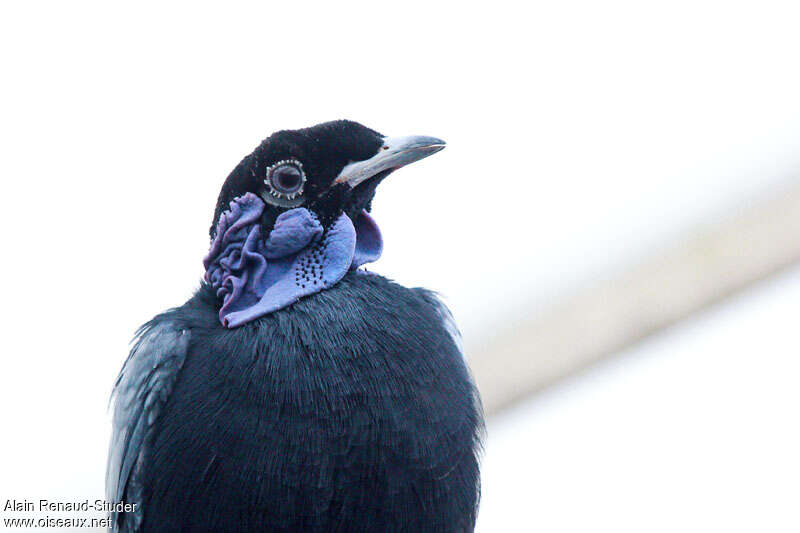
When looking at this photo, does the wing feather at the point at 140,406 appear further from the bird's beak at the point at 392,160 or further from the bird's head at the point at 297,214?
the bird's beak at the point at 392,160

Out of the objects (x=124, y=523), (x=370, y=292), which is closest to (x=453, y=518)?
(x=370, y=292)

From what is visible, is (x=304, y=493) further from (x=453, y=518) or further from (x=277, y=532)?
(x=453, y=518)

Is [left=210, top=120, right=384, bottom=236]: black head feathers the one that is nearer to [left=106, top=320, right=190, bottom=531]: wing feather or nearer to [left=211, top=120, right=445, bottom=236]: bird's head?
[left=211, top=120, right=445, bottom=236]: bird's head

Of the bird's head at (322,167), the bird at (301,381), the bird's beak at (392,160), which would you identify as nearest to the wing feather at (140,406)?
the bird at (301,381)

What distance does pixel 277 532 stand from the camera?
1011 millimetres

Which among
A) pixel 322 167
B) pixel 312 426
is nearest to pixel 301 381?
pixel 312 426

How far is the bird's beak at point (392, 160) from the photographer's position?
4.01 feet

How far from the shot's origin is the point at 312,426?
1.03 meters

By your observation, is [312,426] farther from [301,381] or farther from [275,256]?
[275,256]

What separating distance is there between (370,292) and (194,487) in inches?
12.5

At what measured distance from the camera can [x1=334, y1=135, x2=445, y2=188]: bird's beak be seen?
122cm

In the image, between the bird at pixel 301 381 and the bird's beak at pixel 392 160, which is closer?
the bird at pixel 301 381

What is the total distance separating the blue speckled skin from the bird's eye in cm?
15

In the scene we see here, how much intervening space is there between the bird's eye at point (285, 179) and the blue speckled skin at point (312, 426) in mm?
145
